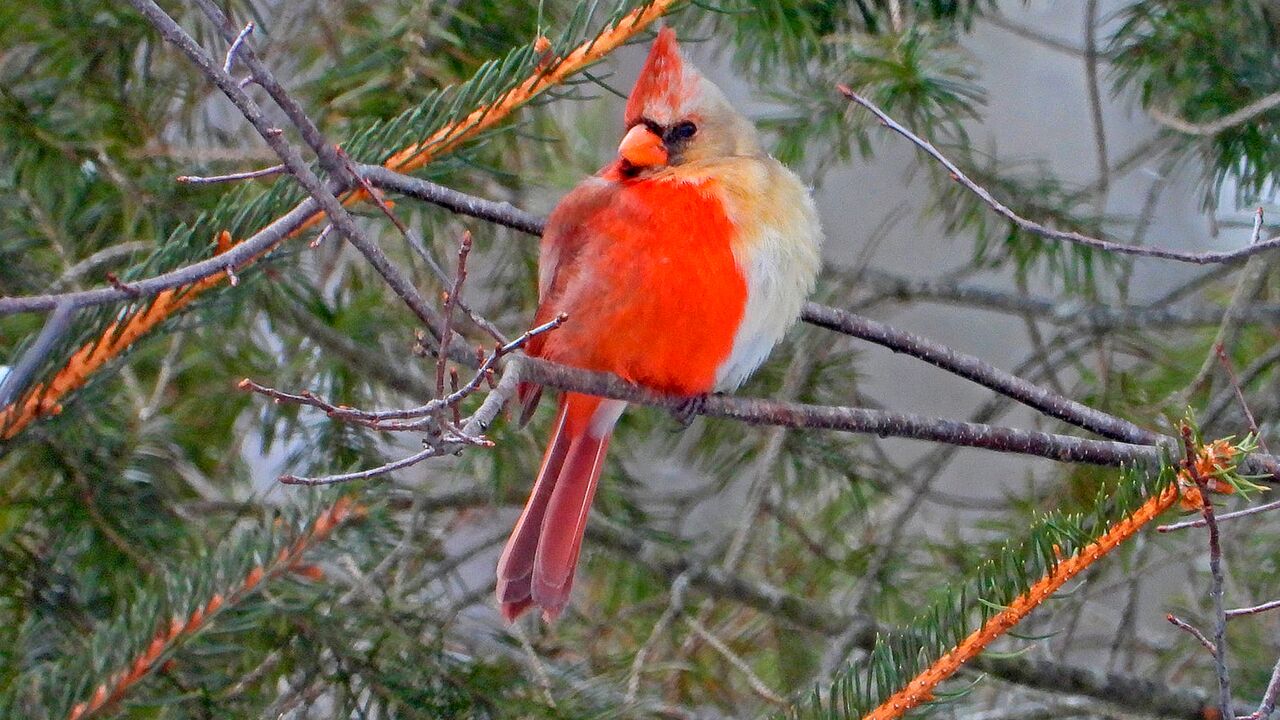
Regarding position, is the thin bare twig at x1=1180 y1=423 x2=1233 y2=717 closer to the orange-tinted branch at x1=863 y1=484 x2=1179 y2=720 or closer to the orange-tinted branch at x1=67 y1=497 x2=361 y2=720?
the orange-tinted branch at x1=863 y1=484 x2=1179 y2=720

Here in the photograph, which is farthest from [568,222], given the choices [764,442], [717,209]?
[764,442]

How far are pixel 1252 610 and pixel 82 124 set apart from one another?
123 centimetres

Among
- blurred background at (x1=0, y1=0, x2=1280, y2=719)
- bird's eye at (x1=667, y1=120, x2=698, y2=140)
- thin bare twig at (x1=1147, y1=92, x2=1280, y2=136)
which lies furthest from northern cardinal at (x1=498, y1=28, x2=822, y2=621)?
thin bare twig at (x1=1147, y1=92, x2=1280, y2=136)

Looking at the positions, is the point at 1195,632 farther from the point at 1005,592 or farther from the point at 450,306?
the point at 450,306

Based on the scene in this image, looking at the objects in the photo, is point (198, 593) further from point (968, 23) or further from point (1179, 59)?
point (1179, 59)

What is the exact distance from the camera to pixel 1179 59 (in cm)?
148

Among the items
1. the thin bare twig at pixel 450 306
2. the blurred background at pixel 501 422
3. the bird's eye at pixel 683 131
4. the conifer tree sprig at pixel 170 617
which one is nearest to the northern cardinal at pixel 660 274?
the bird's eye at pixel 683 131

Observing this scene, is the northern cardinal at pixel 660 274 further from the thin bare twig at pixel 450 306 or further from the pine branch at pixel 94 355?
the thin bare twig at pixel 450 306

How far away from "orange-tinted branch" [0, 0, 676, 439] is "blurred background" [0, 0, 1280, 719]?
0.01 m

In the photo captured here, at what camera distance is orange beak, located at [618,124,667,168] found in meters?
1.41

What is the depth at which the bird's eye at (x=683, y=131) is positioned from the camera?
146cm

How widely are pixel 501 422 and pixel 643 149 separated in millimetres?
429

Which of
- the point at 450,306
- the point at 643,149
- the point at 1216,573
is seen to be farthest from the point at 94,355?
the point at 1216,573

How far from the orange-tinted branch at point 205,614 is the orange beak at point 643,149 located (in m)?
0.48
